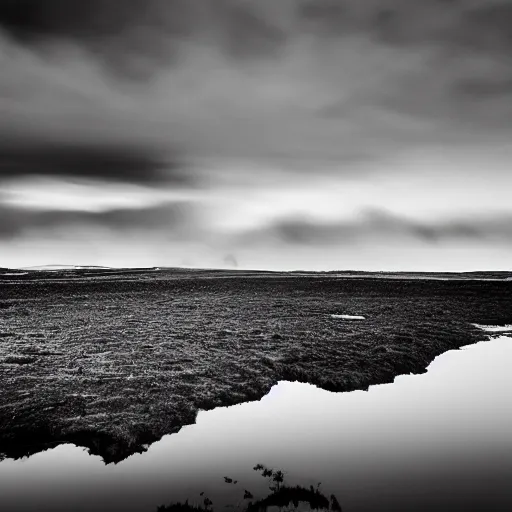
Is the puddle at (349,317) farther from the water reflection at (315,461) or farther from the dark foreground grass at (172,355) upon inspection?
the water reflection at (315,461)

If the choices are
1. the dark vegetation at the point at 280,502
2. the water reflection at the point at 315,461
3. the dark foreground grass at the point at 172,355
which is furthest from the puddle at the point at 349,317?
the dark vegetation at the point at 280,502

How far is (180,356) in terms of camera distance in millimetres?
18812

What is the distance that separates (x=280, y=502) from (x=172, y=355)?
454 inches

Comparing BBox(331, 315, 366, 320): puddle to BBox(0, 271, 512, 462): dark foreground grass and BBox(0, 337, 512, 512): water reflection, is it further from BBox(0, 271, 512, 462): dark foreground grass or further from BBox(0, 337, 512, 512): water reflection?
BBox(0, 337, 512, 512): water reflection

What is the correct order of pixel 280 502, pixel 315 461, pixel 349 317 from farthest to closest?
pixel 349 317 → pixel 315 461 → pixel 280 502

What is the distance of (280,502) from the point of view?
8.25m

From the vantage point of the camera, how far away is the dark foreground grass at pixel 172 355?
11953mm

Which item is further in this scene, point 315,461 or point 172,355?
Answer: point 172,355

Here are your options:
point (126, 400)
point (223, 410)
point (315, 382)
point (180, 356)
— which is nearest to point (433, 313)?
point (315, 382)

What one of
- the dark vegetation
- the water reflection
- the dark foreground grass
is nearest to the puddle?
the dark foreground grass

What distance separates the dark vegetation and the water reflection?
0.59 feet

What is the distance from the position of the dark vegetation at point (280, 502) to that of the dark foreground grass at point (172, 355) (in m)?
2.92

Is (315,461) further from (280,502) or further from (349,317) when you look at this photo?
(349,317)

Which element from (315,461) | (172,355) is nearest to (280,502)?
(315,461)
